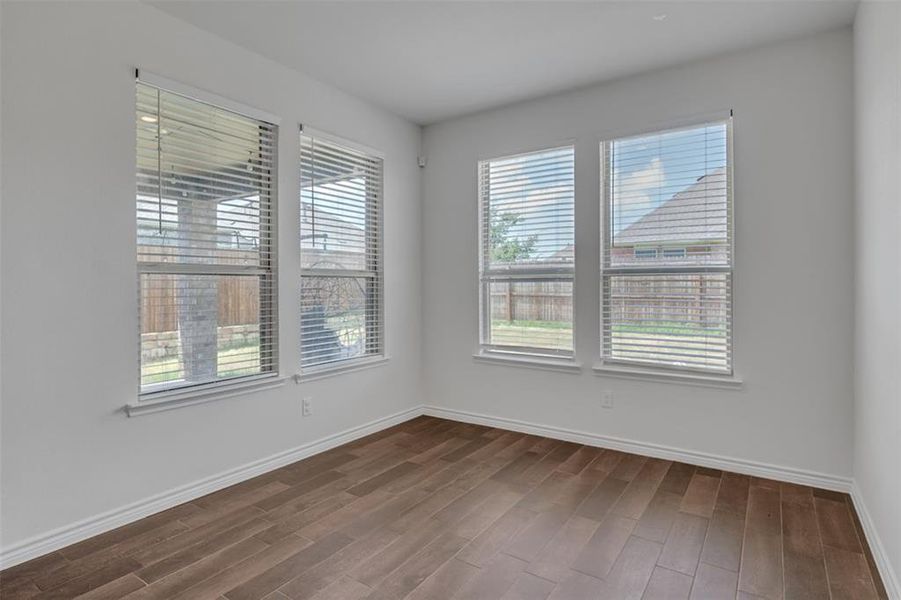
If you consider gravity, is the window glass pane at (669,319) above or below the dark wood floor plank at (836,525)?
above

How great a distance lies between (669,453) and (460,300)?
6.73 ft

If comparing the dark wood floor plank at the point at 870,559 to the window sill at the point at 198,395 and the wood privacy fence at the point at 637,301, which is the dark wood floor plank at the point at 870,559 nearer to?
the wood privacy fence at the point at 637,301

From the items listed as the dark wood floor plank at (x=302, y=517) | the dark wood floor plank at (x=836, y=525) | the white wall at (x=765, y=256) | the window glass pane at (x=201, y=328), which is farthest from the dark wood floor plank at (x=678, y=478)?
the window glass pane at (x=201, y=328)

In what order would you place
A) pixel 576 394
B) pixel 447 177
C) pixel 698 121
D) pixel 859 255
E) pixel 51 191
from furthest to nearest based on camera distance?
1. pixel 447 177
2. pixel 576 394
3. pixel 698 121
4. pixel 859 255
5. pixel 51 191

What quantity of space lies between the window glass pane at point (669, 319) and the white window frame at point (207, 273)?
2390mm

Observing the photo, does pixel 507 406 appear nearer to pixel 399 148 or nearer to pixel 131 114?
pixel 399 148

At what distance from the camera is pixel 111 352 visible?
8.34ft

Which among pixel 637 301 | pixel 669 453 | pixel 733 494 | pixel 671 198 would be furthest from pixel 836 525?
pixel 671 198

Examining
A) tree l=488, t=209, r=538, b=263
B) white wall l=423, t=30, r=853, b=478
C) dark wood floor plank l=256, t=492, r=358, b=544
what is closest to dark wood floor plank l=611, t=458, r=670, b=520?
white wall l=423, t=30, r=853, b=478

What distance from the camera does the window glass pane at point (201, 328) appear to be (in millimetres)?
2752

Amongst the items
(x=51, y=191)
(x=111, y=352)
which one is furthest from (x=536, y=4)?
(x=111, y=352)

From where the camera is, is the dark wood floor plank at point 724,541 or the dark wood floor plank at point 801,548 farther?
the dark wood floor plank at point 724,541

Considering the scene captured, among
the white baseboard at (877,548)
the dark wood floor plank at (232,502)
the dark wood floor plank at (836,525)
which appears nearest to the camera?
the white baseboard at (877,548)

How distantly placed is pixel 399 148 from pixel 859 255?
3.35 meters
